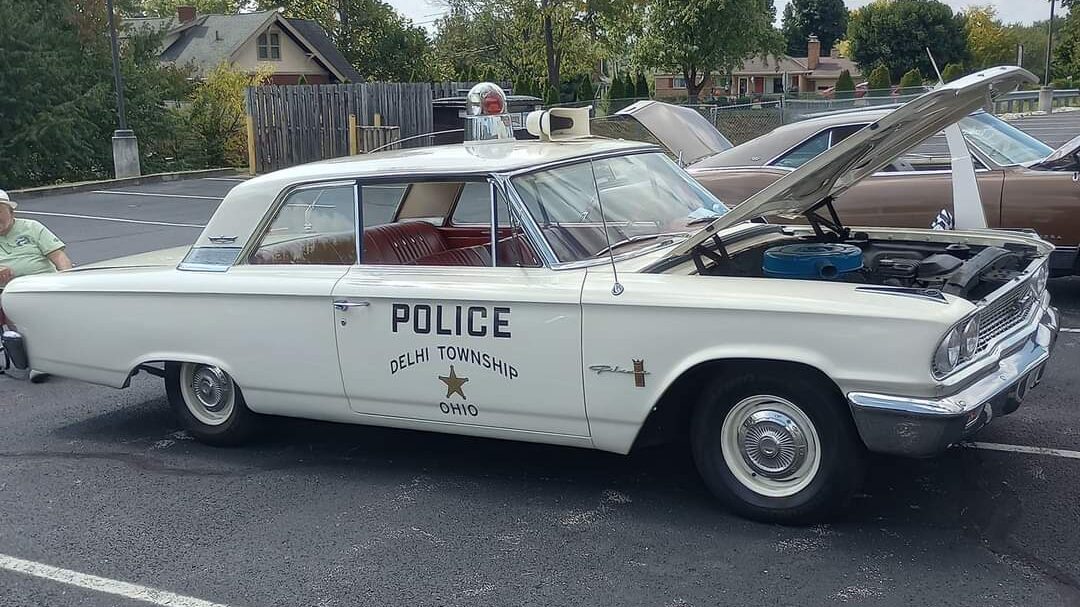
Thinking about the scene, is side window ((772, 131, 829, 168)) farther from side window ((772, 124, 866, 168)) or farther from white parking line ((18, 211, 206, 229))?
white parking line ((18, 211, 206, 229))

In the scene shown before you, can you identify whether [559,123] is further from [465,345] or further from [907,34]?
[907,34]

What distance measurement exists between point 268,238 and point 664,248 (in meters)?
1.94

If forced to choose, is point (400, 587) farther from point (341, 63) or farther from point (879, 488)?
point (341, 63)

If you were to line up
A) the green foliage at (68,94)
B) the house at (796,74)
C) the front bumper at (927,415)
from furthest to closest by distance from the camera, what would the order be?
1. the house at (796,74)
2. the green foliage at (68,94)
3. the front bumper at (927,415)

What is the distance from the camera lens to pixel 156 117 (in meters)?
24.5

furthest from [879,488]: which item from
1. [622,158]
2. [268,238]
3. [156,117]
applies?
[156,117]

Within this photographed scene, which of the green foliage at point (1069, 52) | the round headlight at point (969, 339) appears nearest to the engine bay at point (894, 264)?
the round headlight at point (969, 339)

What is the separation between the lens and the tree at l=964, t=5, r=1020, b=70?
68.9 meters

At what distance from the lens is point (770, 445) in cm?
396

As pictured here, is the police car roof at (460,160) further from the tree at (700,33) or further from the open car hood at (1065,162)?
the tree at (700,33)

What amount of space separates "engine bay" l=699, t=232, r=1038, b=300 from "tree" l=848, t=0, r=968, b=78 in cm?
6472

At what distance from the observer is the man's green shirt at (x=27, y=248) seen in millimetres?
7008

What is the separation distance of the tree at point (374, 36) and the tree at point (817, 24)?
53.3 meters

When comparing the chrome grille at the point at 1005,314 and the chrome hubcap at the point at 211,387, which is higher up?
the chrome grille at the point at 1005,314
